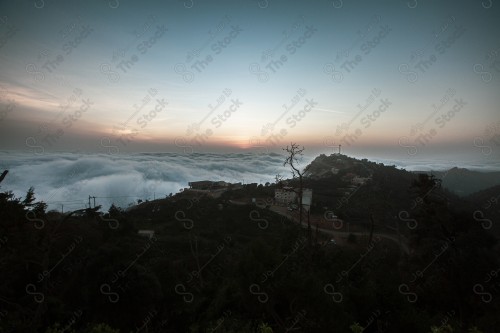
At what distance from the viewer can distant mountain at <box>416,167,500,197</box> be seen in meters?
76.2

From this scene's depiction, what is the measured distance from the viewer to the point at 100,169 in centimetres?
12262

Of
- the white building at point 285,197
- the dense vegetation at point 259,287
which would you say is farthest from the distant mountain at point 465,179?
the dense vegetation at point 259,287

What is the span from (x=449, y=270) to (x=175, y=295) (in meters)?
12.1

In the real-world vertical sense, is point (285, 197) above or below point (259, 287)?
above

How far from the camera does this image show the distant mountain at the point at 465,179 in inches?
3000

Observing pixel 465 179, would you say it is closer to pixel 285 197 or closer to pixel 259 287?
pixel 285 197

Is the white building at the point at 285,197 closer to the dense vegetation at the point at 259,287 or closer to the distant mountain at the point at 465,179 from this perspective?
the dense vegetation at the point at 259,287

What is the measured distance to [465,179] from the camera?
271ft

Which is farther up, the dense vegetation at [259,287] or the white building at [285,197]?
the white building at [285,197]

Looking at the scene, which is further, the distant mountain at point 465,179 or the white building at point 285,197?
the distant mountain at point 465,179

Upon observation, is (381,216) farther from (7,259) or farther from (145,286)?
(7,259)

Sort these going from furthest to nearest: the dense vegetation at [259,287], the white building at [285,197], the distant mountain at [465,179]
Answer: the distant mountain at [465,179] → the white building at [285,197] → the dense vegetation at [259,287]

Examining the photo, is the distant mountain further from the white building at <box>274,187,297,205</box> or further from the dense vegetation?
the dense vegetation

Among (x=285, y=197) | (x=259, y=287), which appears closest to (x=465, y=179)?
(x=285, y=197)
